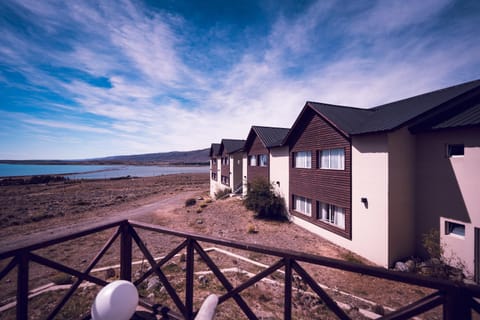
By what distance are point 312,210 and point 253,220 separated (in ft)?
15.8

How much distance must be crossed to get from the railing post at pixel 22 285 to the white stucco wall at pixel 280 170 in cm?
1473

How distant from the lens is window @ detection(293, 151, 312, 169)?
13.5 metres

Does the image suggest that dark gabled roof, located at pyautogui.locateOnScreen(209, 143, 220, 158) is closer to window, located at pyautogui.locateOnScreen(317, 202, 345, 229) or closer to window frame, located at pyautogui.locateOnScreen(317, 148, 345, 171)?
window frame, located at pyautogui.locateOnScreen(317, 148, 345, 171)

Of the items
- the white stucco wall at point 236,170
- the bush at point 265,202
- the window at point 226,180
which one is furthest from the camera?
the window at point 226,180

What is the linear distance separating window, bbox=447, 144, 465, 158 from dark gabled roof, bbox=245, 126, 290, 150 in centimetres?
1064

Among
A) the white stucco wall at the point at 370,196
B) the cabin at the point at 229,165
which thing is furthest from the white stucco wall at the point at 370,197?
the cabin at the point at 229,165

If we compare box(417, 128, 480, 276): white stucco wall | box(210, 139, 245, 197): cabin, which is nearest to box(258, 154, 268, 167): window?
box(210, 139, 245, 197): cabin

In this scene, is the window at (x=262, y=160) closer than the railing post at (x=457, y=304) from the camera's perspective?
No

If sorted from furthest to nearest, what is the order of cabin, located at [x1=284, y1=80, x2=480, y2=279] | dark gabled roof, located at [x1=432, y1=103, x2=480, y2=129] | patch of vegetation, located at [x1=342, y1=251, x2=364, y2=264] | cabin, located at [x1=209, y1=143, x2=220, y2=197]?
cabin, located at [x1=209, y1=143, x2=220, y2=197]
patch of vegetation, located at [x1=342, y1=251, x2=364, y2=264]
cabin, located at [x1=284, y1=80, x2=480, y2=279]
dark gabled roof, located at [x1=432, y1=103, x2=480, y2=129]

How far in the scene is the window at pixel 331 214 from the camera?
1115cm

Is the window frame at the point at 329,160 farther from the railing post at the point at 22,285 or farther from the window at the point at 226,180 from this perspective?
the window at the point at 226,180

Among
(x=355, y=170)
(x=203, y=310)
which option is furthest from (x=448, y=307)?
(x=355, y=170)

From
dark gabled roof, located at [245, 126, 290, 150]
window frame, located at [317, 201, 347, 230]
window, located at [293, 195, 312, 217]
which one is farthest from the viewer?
dark gabled roof, located at [245, 126, 290, 150]

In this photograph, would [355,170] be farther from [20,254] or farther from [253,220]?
[20,254]
